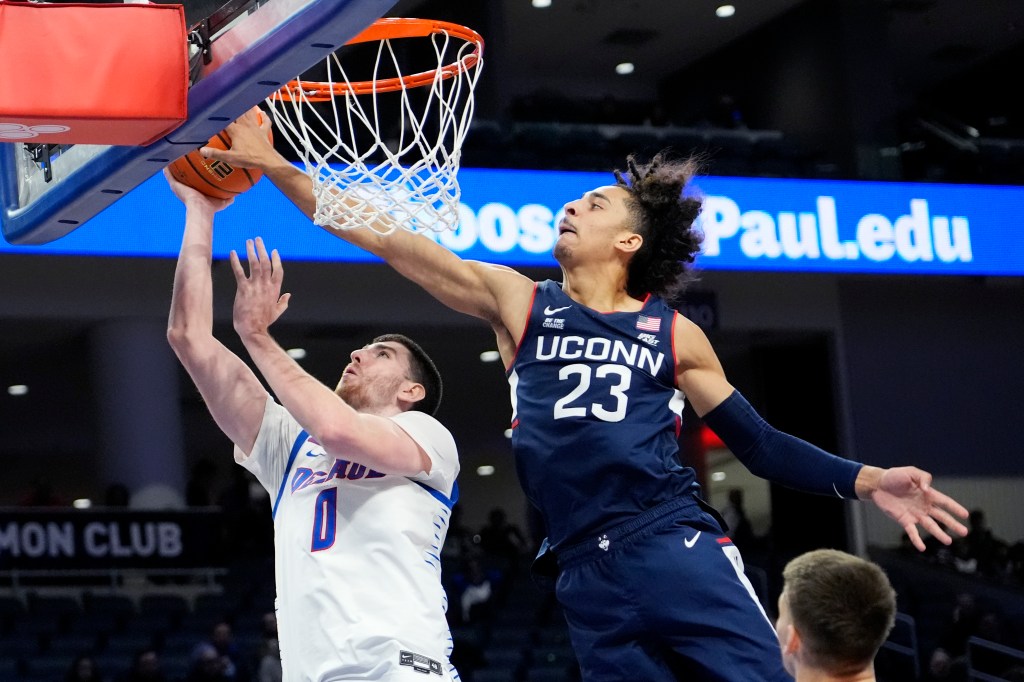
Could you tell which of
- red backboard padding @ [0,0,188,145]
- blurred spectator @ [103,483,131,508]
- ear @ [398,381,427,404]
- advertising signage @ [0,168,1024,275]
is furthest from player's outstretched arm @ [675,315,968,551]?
blurred spectator @ [103,483,131,508]

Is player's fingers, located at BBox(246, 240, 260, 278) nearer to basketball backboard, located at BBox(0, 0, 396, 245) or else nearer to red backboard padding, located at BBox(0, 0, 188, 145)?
basketball backboard, located at BBox(0, 0, 396, 245)

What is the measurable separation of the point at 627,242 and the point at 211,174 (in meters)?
1.13

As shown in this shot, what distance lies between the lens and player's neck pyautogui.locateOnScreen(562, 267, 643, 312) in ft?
13.1

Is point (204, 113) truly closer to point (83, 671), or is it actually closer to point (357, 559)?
point (357, 559)

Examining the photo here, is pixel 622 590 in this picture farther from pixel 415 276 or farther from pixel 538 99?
pixel 538 99

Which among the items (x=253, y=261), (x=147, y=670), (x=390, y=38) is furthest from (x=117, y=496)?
(x=253, y=261)

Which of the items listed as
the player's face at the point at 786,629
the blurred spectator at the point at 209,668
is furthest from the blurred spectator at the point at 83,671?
the player's face at the point at 786,629

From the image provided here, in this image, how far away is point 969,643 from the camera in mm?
13586

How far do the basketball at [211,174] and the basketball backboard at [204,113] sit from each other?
25cm

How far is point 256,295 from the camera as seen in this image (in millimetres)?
3896

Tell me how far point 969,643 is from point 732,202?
15.7ft

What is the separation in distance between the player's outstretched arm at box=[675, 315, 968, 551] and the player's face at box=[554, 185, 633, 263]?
1.00 feet

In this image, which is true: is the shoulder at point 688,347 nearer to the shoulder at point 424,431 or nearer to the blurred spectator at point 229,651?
the shoulder at point 424,431

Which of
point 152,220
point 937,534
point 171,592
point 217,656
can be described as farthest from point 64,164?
point 171,592
